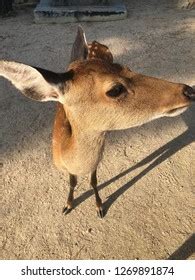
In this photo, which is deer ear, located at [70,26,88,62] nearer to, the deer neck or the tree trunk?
the deer neck

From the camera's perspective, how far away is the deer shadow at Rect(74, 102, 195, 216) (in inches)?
168

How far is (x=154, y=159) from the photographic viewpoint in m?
4.68

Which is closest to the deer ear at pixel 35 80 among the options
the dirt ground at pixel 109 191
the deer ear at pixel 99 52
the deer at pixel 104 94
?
the deer at pixel 104 94

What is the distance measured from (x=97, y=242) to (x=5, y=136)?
2036 millimetres

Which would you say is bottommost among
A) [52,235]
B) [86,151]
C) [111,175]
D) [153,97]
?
[52,235]

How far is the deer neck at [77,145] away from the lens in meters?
2.82

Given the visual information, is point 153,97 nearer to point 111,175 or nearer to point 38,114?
point 111,175

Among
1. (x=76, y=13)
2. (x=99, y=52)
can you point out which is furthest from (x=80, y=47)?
(x=76, y=13)

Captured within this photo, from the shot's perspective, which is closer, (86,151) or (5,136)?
(86,151)

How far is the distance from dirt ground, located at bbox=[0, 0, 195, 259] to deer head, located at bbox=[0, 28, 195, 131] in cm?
166

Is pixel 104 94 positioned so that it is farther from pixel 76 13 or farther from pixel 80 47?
pixel 76 13

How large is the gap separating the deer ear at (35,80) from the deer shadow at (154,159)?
1957 mm
